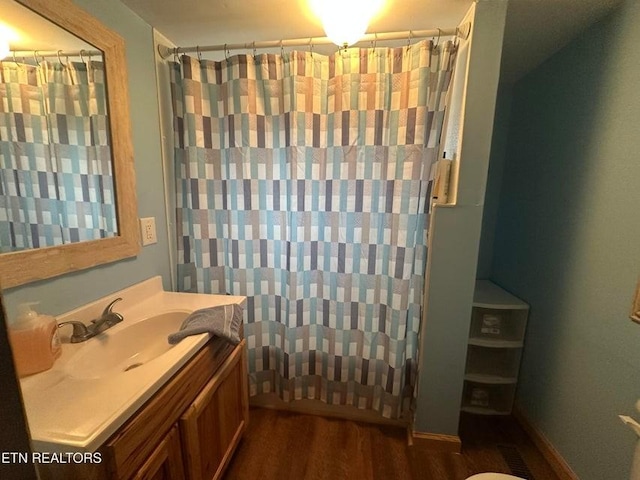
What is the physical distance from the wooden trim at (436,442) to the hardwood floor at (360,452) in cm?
2

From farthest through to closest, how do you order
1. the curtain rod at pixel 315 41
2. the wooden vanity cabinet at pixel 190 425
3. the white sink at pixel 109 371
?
the curtain rod at pixel 315 41
the wooden vanity cabinet at pixel 190 425
the white sink at pixel 109 371

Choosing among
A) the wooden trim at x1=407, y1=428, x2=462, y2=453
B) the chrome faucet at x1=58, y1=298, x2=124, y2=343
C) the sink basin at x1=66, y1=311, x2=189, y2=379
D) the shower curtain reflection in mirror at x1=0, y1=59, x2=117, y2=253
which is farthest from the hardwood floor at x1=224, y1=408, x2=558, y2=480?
the shower curtain reflection in mirror at x1=0, y1=59, x2=117, y2=253

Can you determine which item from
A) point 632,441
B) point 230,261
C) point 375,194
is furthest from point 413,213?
point 632,441

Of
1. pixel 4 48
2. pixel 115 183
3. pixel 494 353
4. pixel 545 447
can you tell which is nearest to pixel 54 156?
pixel 115 183

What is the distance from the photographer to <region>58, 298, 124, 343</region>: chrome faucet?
3.13 ft

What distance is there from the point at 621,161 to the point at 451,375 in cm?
122

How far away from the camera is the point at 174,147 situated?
145 centimetres

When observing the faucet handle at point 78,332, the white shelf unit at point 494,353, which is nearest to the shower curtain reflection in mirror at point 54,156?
the faucet handle at point 78,332

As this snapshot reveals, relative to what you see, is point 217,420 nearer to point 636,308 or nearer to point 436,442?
point 436,442

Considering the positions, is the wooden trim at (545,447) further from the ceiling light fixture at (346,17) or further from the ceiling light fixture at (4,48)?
the ceiling light fixture at (4,48)

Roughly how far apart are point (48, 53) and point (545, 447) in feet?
9.33

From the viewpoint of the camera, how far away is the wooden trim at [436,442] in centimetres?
145

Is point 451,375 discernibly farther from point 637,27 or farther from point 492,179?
point 637,27

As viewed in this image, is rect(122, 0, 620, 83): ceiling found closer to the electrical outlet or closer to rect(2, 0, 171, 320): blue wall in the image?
rect(2, 0, 171, 320): blue wall
